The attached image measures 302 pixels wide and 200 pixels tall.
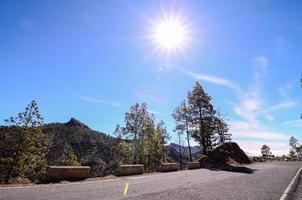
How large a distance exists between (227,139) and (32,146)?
39523 mm

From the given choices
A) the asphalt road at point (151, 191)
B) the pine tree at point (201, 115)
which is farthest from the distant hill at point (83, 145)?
the asphalt road at point (151, 191)

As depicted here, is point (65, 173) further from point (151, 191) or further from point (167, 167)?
point (167, 167)

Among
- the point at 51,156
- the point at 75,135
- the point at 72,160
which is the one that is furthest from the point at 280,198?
the point at 75,135

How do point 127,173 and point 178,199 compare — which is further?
point 127,173

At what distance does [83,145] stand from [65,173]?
521 feet

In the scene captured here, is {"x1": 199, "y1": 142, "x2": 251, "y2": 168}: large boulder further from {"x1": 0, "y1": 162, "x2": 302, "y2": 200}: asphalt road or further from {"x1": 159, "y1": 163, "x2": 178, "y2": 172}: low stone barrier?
{"x1": 0, "y1": 162, "x2": 302, "y2": 200}: asphalt road

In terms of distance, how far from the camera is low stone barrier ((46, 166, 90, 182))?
12418mm

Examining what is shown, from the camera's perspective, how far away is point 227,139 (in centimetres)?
5547

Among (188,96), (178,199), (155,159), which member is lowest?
(178,199)

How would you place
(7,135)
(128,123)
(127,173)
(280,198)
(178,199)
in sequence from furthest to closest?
(128,123) < (7,135) < (127,173) < (280,198) < (178,199)

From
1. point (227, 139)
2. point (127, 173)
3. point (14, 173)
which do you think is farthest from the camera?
point (227, 139)

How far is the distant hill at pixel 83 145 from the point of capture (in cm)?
13688

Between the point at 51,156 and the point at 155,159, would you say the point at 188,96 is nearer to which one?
the point at 155,159

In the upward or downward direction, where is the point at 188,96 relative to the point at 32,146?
upward
